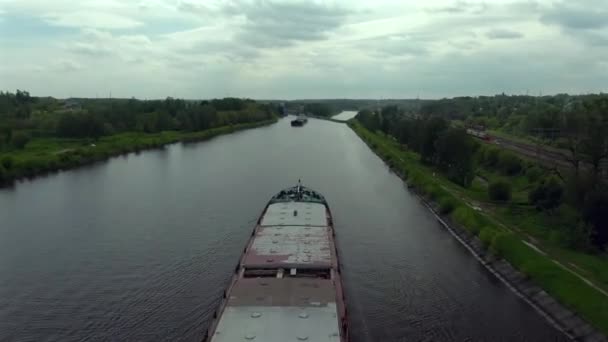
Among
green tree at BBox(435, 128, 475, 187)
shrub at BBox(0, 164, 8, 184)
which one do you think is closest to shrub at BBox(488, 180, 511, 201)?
green tree at BBox(435, 128, 475, 187)

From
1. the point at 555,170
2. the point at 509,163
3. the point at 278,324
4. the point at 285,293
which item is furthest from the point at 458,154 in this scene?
the point at 278,324

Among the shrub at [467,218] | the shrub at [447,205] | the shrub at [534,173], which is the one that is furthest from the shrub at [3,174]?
the shrub at [534,173]

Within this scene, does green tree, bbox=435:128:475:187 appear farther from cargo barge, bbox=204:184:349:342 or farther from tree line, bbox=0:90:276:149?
tree line, bbox=0:90:276:149

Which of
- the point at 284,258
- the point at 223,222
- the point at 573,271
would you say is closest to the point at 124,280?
the point at 284,258

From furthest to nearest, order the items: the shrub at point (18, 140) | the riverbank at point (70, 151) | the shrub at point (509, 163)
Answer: the shrub at point (18, 140)
the riverbank at point (70, 151)
the shrub at point (509, 163)

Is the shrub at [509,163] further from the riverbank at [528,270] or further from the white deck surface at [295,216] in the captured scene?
the white deck surface at [295,216]

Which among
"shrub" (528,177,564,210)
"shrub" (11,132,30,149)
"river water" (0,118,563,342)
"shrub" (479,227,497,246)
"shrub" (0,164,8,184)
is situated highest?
"shrub" (11,132,30,149)
